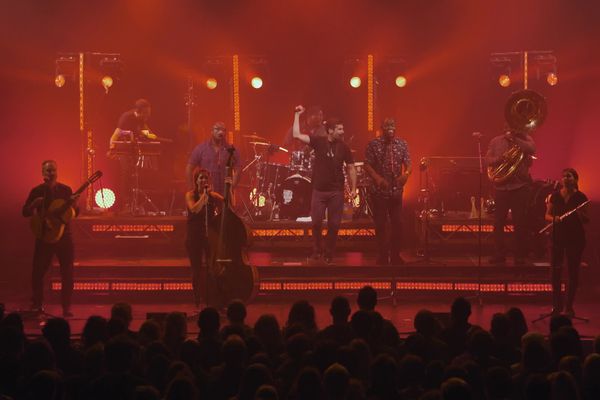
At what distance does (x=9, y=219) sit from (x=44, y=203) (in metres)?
4.96

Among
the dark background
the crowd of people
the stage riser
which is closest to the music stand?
the dark background

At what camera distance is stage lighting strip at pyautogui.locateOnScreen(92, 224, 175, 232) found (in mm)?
15664

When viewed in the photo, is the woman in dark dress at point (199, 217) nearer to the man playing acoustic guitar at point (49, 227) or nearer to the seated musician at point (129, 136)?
the man playing acoustic guitar at point (49, 227)

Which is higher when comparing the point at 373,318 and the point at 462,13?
the point at 462,13

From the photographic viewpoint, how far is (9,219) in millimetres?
16547

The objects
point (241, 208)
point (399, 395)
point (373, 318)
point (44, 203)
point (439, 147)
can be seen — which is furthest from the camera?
point (439, 147)

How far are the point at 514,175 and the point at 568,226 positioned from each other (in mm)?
1687

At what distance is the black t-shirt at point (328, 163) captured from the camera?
13.5m

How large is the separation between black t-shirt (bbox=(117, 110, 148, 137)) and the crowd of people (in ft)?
32.3

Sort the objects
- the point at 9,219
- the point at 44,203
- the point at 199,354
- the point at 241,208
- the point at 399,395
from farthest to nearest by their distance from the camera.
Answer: the point at 241,208, the point at 9,219, the point at 44,203, the point at 199,354, the point at 399,395

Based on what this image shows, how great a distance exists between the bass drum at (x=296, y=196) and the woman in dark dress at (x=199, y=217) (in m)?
4.76

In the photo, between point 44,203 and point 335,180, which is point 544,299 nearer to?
point 335,180

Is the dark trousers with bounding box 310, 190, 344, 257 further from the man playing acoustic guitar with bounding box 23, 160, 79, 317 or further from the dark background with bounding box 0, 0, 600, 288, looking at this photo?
the dark background with bounding box 0, 0, 600, 288

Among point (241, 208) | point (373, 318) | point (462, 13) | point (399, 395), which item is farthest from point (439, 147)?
point (399, 395)
